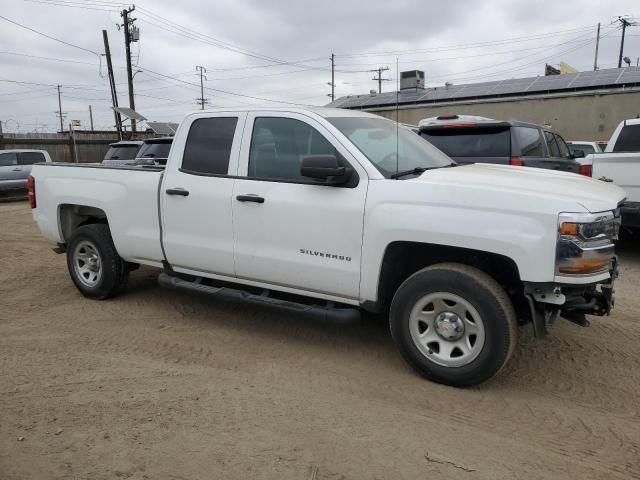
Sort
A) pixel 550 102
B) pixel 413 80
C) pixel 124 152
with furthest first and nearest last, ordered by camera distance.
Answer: pixel 413 80
pixel 550 102
pixel 124 152

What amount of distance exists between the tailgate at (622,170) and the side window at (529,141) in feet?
2.68

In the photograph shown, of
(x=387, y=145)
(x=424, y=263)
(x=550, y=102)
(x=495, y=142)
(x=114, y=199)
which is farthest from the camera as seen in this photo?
(x=550, y=102)

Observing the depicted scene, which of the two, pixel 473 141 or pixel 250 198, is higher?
pixel 473 141

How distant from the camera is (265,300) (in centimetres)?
438

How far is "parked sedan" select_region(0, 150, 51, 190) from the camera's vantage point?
1698 cm

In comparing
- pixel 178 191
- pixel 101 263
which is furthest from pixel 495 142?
pixel 101 263

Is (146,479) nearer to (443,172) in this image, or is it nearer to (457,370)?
(457,370)

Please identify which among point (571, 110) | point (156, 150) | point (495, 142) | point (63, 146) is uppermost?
point (571, 110)

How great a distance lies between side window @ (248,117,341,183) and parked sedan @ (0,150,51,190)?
1566cm

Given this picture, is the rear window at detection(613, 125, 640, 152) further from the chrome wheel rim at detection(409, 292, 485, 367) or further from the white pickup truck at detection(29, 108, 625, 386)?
the chrome wheel rim at detection(409, 292, 485, 367)

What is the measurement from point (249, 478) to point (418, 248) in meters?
1.99

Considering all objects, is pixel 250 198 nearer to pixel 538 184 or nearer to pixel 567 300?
pixel 538 184

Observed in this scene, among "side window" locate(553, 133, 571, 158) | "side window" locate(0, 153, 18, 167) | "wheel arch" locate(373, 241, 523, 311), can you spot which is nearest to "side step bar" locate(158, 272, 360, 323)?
"wheel arch" locate(373, 241, 523, 311)

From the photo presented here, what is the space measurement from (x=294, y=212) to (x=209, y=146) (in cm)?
119
